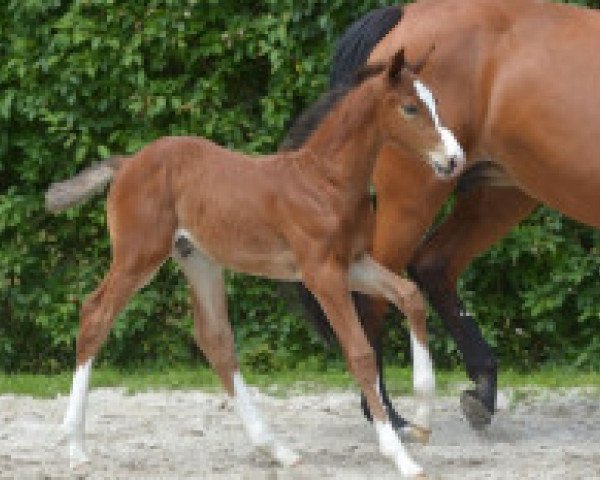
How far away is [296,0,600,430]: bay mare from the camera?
6.84m

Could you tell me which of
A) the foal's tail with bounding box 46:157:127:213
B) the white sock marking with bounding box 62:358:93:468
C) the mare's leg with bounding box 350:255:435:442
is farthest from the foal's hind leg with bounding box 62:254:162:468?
the mare's leg with bounding box 350:255:435:442

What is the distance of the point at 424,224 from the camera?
7020 millimetres

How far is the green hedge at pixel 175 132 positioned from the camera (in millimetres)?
9109

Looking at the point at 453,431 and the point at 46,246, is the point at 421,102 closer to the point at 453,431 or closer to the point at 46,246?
the point at 453,431

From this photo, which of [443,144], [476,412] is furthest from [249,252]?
[476,412]

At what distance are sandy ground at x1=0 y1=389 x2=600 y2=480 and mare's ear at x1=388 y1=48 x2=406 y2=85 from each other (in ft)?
4.66

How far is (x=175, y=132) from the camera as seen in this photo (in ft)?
30.3

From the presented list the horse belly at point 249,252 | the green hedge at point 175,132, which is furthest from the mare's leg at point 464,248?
the horse belly at point 249,252

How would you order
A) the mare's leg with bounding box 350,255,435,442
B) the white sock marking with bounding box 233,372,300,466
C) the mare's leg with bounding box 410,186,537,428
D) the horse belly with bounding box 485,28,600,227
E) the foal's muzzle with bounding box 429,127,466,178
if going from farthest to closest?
1. the mare's leg with bounding box 410,186,537,428
2. the horse belly with bounding box 485,28,600,227
3. the white sock marking with bounding box 233,372,300,466
4. the mare's leg with bounding box 350,255,435,442
5. the foal's muzzle with bounding box 429,127,466,178

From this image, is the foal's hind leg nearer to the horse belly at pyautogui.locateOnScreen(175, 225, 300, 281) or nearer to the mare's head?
the horse belly at pyautogui.locateOnScreen(175, 225, 300, 281)

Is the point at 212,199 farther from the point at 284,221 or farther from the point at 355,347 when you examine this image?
the point at 355,347

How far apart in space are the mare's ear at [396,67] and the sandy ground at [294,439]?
1.42 meters

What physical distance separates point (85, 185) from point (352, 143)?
1.09m

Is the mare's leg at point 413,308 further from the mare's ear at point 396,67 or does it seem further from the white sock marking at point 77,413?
the white sock marking at point 77,413
